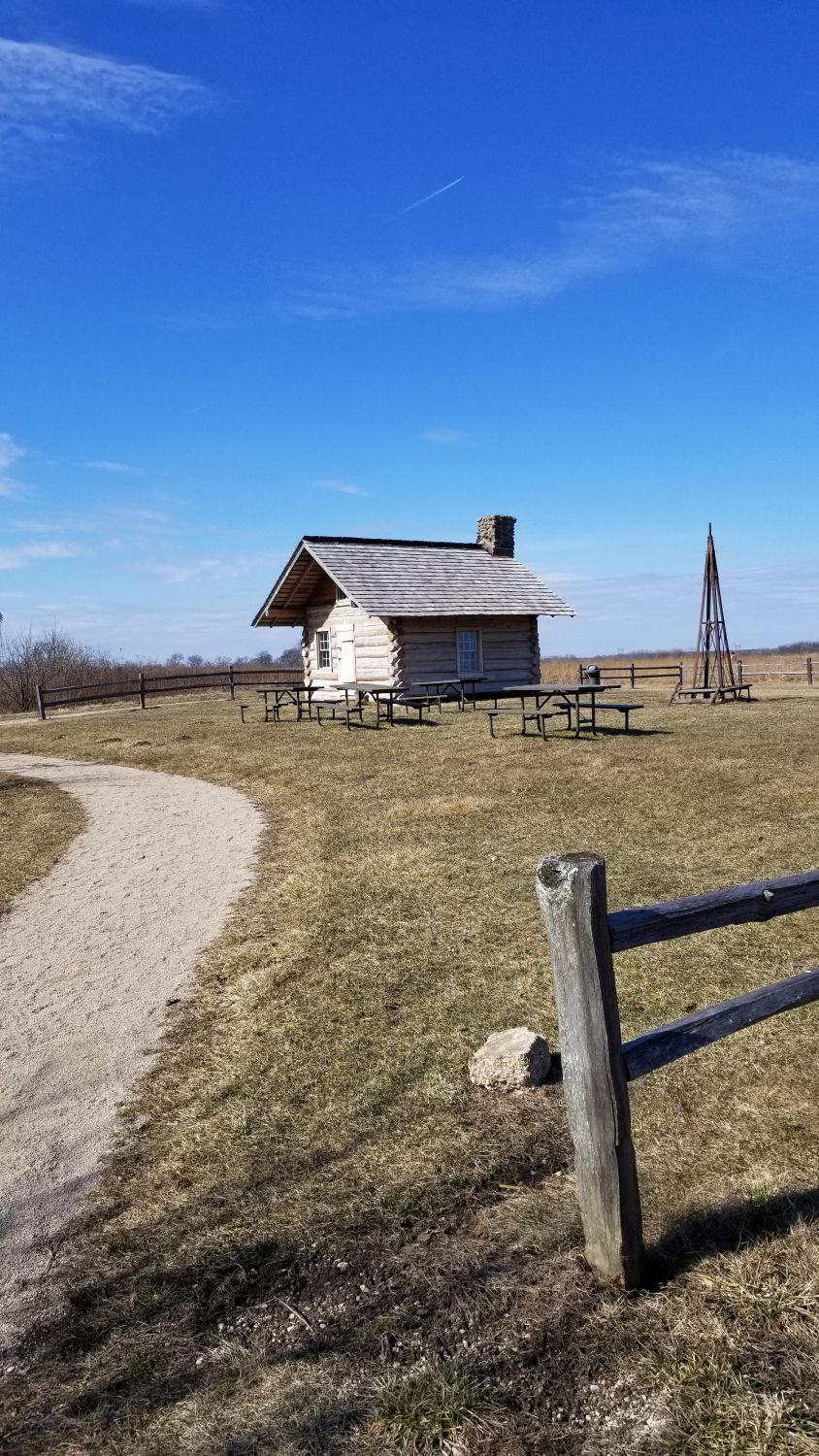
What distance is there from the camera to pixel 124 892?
9234mm

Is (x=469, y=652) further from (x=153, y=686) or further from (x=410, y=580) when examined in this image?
(x=153, y=686)

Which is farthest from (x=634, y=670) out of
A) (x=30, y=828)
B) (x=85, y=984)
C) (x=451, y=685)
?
(x=85, y=984)

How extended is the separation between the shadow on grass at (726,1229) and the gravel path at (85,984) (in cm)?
225

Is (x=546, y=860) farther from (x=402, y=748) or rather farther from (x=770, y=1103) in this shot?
(x=402, y=748)

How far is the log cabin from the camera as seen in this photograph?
26.8 meters

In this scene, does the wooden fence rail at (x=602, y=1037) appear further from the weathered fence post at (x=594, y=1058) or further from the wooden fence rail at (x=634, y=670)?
the wooden fence rail at (x=634, y=670)

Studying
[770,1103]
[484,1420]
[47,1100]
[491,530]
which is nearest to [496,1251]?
[484,1420]

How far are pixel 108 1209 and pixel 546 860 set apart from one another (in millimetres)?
2614

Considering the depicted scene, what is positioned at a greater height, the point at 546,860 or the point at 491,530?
the point at 491,530

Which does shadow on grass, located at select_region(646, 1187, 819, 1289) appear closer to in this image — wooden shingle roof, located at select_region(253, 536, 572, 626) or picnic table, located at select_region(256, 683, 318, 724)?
picnic table, located at select_region(256, 683, 318, 724)

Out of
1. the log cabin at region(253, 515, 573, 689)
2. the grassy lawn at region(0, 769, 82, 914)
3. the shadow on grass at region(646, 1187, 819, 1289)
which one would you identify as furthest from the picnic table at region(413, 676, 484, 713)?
the shadow on grass at region(646, 1187, 819, 1289)

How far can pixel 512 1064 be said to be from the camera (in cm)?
470

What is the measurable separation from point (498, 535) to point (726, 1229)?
30742 mm

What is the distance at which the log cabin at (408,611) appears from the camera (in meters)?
26.8
